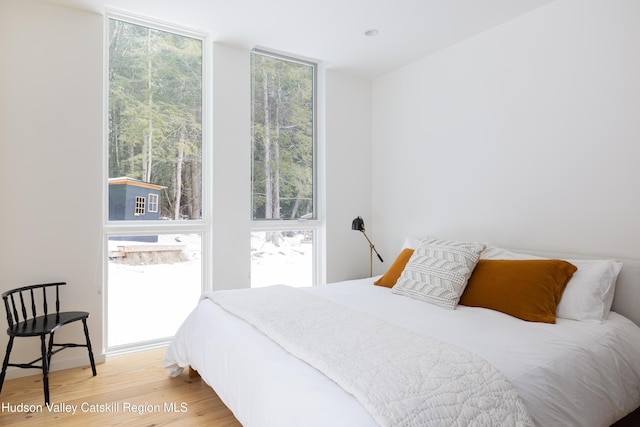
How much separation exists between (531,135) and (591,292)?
1.22 meters

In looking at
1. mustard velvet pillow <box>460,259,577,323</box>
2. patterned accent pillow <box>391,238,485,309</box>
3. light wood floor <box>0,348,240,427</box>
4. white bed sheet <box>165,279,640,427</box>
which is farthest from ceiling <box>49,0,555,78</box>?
light wood floor <box>0,348,240,427</box>

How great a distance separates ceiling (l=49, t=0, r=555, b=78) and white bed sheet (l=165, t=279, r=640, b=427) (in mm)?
2142

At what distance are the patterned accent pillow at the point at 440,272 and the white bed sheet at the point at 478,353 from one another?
0.32 feet

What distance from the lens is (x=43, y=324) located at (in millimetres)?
2363

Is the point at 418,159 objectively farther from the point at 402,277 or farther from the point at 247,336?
the point at 247,336

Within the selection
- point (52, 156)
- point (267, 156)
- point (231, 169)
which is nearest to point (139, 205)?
point (52, 156)

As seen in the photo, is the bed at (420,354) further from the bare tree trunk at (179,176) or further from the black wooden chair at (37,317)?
the bare tree trunk at (179,176)

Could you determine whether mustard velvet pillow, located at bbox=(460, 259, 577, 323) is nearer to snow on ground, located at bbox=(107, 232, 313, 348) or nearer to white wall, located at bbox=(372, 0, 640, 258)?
white wall, located at bbox=(372, 0, 640, 258)

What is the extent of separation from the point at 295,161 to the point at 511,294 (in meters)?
2.46

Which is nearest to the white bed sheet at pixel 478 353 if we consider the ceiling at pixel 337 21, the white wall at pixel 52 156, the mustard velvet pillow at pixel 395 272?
the mustard velvet pillow at pixel 395 272

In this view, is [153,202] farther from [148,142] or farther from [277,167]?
[277,167]

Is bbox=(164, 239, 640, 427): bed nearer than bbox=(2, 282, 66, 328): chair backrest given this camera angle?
Yes

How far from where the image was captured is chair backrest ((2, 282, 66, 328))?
249 centimetres

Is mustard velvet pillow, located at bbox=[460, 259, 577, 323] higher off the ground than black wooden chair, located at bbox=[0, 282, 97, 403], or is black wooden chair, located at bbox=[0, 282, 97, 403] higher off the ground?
mustard velvet pillow, located at bbox=[460, 259, 577, 323]
